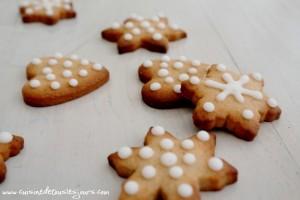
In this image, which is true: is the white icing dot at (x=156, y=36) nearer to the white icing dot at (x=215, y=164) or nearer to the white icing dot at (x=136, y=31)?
the white icing dot at (x=136, y=31)

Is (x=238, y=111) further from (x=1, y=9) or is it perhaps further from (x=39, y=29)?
(x=1, y=9)

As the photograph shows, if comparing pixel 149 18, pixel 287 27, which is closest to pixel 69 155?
pixel 149 18

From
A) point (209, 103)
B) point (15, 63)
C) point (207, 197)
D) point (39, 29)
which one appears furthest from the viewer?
point (39, 29)

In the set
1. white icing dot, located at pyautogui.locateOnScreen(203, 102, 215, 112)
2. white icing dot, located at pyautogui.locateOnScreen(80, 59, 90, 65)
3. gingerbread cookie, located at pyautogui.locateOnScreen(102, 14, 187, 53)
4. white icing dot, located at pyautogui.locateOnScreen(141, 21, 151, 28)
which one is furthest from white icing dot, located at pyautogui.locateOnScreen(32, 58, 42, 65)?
white icing dot, located at pyautogui.locateOnScreen(203, 102, 215, 112)

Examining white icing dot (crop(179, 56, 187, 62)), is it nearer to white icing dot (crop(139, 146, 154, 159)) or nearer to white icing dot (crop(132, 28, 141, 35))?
white icing dot (crop(132, 28, 141, 35))

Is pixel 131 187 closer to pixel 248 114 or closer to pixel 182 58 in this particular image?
pixel 248 114

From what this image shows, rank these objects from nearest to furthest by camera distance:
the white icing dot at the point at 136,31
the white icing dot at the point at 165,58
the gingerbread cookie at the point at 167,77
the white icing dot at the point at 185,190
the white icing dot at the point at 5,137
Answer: the white icing dot at the point at 185,190 → the white icing dot at the point at 5,137 → the gingerbread cookie at the point at 167,77 → the white icing dot at the point at 165,58 → the white icing dot at the point at 136,31

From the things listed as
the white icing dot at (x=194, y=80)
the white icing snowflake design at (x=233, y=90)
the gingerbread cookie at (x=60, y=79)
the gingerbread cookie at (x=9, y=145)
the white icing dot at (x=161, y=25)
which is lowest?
the gingerbread cookie at (x=9, y=145)

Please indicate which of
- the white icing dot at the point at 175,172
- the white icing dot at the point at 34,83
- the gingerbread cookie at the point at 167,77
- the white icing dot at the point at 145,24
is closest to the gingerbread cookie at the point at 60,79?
the white icing dot at the point at 34,83
